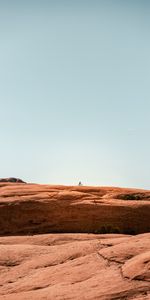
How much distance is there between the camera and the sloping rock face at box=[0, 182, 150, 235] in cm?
2025

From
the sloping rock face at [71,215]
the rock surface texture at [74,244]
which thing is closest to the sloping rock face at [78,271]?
the rock surface texture at [74,244]

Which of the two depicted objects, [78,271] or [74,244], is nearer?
[78,271]

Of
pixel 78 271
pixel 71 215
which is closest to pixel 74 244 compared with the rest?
pixel 78 271

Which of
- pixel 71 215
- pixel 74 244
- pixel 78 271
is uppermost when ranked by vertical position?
pixel 71 215

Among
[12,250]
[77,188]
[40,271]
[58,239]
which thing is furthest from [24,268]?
[77,188]

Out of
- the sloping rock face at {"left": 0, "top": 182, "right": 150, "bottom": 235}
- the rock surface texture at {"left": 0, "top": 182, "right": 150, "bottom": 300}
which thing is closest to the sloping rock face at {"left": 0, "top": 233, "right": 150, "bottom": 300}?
the rock surface texture at {"left": 0, "top": 182, "right": 150, "bottom": 300}

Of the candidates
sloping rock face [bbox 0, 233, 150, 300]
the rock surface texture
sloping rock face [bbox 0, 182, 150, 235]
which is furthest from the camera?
sloping rock face [bbox 0, 182, 150, 235]

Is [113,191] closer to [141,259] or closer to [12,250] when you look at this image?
[12,250]

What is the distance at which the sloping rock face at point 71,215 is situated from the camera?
66.4 ft

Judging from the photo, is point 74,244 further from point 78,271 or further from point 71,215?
point 71,215

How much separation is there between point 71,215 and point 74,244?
261 inches

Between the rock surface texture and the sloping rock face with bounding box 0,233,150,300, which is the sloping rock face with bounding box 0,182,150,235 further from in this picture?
the sloping rock face with bounding box 0,233,150,300

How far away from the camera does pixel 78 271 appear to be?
429 inches

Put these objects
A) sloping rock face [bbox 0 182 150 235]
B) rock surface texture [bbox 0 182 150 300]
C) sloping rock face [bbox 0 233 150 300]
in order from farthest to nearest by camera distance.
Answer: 1. sloping rock face [bbox 0 182 150 235]
2. rock surface texture [bbox 0 182 150 300]
3. sloping rock face [bbox 0 233 150 300]
